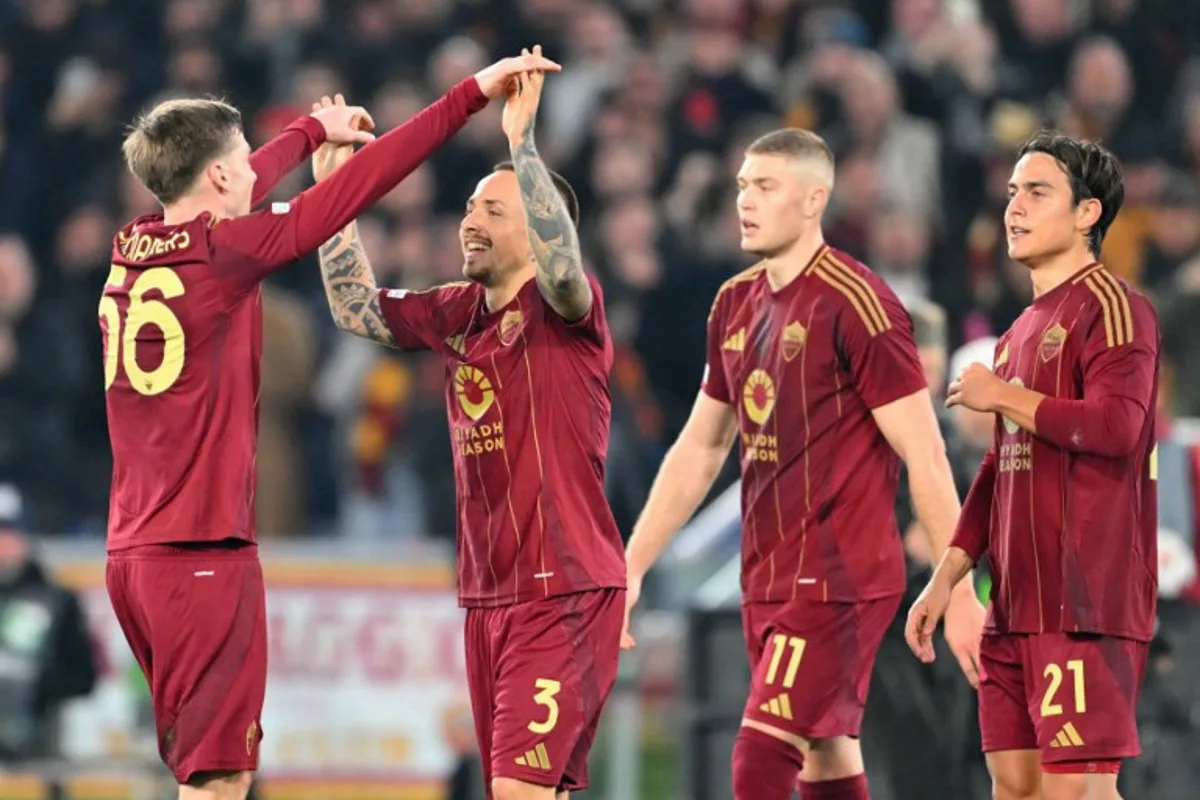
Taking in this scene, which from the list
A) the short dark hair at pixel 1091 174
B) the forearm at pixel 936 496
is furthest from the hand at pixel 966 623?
the short dark hair at pixel 1091 174

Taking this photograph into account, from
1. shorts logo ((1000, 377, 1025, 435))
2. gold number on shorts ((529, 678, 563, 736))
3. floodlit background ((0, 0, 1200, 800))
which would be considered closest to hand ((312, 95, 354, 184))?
gold number on shorts ((529, 678, 563, 736))

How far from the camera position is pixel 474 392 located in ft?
23.8

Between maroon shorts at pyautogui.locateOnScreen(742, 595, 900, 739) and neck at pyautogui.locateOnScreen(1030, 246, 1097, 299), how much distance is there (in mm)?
1183

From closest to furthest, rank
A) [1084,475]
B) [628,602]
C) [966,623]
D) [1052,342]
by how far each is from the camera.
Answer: [1084,475]
[1052,342]
[966,623]
[628,602]

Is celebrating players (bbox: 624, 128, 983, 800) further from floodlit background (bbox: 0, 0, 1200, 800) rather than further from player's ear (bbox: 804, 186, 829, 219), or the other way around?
floodlit background (bbox: 0, 0, 1200, 800)

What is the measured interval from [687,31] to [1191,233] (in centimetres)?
383

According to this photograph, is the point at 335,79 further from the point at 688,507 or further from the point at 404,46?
the point at 688,507

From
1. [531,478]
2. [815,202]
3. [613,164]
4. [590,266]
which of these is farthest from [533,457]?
[613,164]

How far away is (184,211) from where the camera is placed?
681 centimetres

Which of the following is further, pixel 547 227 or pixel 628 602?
pixel 628 602

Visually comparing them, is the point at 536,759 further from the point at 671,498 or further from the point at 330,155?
the point at 330,155

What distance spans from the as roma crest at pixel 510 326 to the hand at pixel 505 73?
2.25 ft

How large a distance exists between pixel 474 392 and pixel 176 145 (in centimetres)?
115

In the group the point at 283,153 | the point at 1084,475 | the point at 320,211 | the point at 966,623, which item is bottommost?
the point at 966,623
